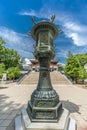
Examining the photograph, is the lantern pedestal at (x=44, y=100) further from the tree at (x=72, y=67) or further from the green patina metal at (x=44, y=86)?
the tree at (x=72, y=67)

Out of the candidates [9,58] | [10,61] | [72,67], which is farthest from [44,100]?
[10,61]

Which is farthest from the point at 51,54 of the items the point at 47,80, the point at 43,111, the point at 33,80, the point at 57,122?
the point at 33,80

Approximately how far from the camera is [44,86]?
5004mm

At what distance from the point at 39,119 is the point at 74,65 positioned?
29.2 meters

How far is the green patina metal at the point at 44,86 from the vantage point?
184 inches

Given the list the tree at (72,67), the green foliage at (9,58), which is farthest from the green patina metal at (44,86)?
the green foliage at (9,58)

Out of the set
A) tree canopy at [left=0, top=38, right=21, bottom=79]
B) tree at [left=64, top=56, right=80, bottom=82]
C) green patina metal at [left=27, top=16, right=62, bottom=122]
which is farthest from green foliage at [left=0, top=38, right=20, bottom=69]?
green patina metal at [left=27, top=16, right=62, bottom=122]

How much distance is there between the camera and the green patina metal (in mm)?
4676

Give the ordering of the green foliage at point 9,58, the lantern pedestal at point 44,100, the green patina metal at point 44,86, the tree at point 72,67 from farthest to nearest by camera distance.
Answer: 1. the green foliage at point 9,58
2. the tree at point 72,67
3. the green patina metal at point 44,86
4. the lantern pedestal at point 44,100

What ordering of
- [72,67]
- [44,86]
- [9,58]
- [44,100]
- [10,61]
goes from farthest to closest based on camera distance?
[10,61] < [9,58] < [72,67] < [44,86] < [44,100]

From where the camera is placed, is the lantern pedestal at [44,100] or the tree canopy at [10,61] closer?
the lantern pedestal at [44,100]

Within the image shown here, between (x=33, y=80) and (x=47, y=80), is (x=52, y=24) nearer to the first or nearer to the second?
(x=47, y=80)

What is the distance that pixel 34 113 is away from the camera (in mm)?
4680

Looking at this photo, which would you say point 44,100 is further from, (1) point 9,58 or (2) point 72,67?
(1) point 9,58
